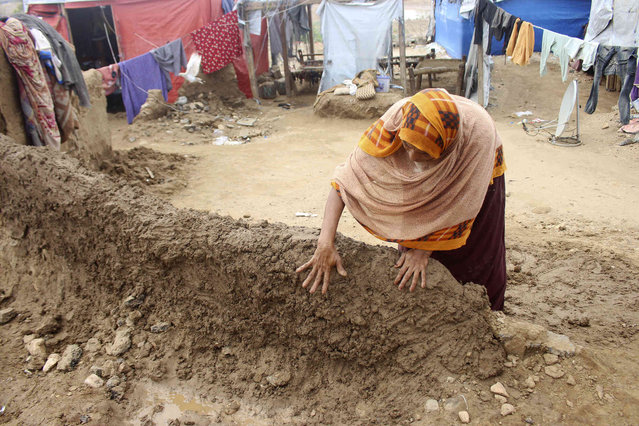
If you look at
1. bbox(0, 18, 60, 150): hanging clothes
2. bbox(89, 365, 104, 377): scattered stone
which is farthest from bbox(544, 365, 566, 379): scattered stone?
bbox(0, 18, 60, 150): hanging clothes

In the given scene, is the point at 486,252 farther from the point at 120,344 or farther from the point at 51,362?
the point at 51,362

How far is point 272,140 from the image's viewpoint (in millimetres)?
8664

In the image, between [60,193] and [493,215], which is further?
[60,193]

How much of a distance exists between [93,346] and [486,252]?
2135 mm

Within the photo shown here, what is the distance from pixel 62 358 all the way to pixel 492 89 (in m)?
11.2

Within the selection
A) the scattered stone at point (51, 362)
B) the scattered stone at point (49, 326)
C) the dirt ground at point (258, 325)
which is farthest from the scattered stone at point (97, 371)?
the scattered stone at point (49, 326)

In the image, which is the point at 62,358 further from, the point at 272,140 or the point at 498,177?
Answer: the point at 272,140

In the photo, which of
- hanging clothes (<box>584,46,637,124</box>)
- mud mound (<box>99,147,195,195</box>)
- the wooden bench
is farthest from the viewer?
the wooden bench

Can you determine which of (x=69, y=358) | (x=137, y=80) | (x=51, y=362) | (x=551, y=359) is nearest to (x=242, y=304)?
(x=69, y=358)

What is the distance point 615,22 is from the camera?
8609mm

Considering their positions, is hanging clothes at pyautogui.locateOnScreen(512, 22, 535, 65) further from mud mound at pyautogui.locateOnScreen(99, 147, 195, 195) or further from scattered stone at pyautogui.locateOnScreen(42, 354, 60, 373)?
scattered stone at pyautogui.locateOnScreen(42, 354, 60, 373)

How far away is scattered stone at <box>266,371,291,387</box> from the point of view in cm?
224

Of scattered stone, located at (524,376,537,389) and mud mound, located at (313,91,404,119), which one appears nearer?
scattered stone, located at (524,376,537,389)

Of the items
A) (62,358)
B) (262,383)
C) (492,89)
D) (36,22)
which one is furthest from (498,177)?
(492,89)
